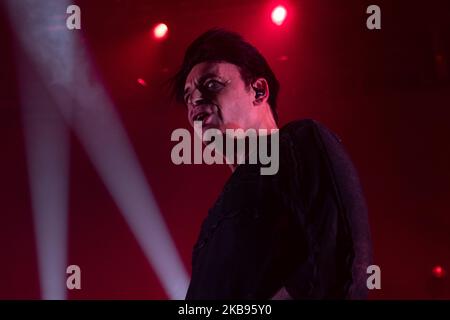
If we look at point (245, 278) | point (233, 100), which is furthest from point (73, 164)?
point (245, 278)

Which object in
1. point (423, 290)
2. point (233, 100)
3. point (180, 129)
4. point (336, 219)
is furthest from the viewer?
point (180, 129)

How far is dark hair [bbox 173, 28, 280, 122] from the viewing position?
209cm

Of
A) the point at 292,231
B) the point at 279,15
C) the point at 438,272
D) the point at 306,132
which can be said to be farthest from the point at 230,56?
the point at 438,272

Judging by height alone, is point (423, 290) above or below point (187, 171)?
below

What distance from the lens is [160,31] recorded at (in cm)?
328

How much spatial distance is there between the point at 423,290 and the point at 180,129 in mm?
A: 1865

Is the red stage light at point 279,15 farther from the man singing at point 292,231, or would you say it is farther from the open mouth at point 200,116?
the man singing at point 292,231

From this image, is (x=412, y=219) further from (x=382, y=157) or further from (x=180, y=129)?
(x=180, y=129)

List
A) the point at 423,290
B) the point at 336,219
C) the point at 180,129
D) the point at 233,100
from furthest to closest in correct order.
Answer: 1. the point at 180,129
2. the point at 423,290
3. the point at 233,100
4. the point at 336,219

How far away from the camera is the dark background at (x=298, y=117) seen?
311 cm

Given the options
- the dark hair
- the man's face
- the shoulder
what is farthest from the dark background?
the shoulder

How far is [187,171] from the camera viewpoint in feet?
10.9

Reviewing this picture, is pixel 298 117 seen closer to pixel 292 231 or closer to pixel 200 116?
pixel 200 116

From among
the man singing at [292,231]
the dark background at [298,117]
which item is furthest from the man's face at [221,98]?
the dark background at [298,117]
